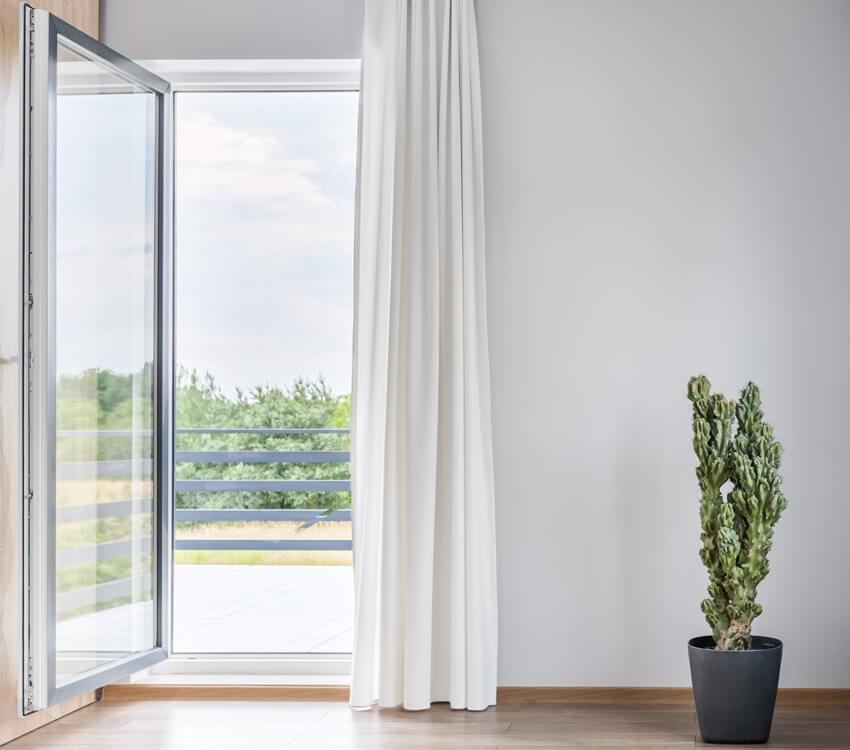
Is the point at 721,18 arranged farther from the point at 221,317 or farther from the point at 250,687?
the point at 250,687

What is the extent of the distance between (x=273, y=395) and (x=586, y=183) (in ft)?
4.24

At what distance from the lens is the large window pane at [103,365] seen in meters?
2.91

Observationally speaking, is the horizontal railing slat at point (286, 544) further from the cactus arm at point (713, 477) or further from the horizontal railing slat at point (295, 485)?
the cactus arm at point (713, 477)

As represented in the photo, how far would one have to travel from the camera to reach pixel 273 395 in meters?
3.44

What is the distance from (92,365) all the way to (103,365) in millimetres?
54

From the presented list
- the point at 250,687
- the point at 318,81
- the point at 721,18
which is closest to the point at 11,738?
the point at 250,687

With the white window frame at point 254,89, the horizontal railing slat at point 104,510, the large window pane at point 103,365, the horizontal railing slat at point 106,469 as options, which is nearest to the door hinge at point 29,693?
the large window pane at point 103,365

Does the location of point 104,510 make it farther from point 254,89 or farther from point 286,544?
point 254,89

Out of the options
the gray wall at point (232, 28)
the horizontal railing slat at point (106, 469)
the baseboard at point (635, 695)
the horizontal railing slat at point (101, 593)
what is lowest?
the baseboard at point (635, 695)

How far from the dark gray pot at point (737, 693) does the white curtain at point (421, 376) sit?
0.68 m

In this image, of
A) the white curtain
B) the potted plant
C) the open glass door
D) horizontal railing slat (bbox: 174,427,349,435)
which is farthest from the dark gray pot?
the open glass door

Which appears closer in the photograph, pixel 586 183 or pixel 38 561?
pixel 38 561

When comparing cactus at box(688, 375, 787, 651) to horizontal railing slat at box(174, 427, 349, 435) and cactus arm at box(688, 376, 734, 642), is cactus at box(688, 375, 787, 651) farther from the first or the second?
horizontal railing slat at box(174, 427, 349, 435)

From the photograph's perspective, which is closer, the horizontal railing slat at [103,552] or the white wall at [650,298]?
the horizontal railing slat at [103,552]
